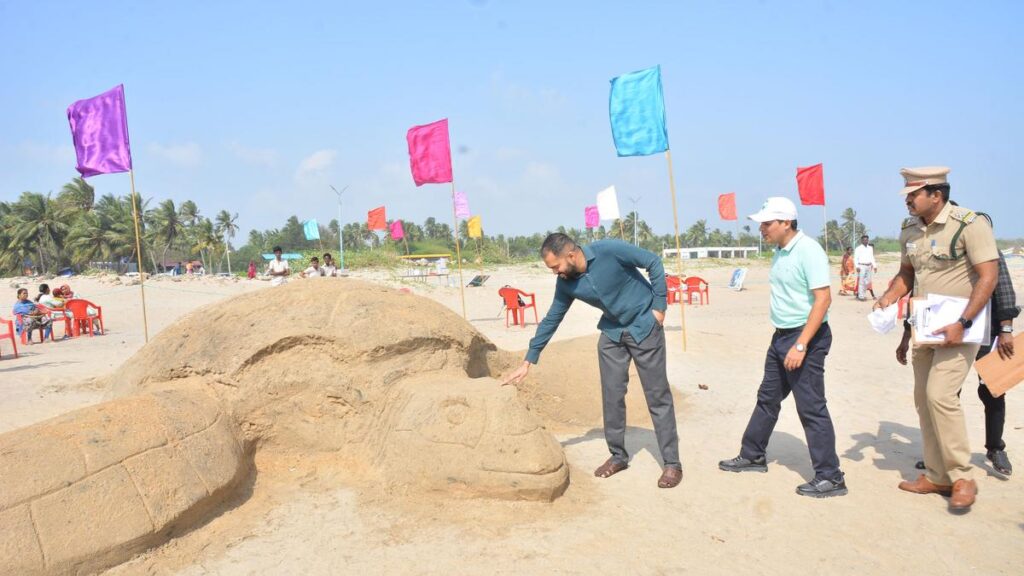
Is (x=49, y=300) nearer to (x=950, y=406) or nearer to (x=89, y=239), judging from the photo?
(x=950, y=406)

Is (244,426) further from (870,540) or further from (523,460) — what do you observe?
(870,540)

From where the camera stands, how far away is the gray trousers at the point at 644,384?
4.09 m

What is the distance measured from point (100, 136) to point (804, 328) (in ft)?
35.2

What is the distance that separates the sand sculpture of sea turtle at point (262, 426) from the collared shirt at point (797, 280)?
1634 millimetres

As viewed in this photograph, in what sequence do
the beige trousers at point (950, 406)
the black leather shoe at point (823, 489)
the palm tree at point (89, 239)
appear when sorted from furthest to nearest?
the palm tree at point (89, 239), the black leather shoe at point (823, 489), the beige trousers at point (950, 406)

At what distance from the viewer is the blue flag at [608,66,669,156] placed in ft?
30.3

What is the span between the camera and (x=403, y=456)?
398 cm

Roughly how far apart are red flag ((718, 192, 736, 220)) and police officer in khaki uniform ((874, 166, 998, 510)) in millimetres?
24374

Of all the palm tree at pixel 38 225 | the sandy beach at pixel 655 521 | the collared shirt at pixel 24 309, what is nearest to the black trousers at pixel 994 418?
the sandy beach at pixel 655 521

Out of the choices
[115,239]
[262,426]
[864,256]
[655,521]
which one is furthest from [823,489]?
[115,239]

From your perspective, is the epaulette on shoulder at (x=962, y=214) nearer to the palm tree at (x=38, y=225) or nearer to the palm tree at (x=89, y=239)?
the palm tree at (x=89, y=239)

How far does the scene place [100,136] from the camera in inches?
401

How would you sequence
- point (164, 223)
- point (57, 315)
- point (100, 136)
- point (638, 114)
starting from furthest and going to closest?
point (164, 223), point (57, 315), point (100, 136), point (638, 114)

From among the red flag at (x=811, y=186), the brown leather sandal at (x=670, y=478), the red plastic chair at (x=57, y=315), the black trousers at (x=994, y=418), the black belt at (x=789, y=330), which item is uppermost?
the red flag at (x=811, y=186)
